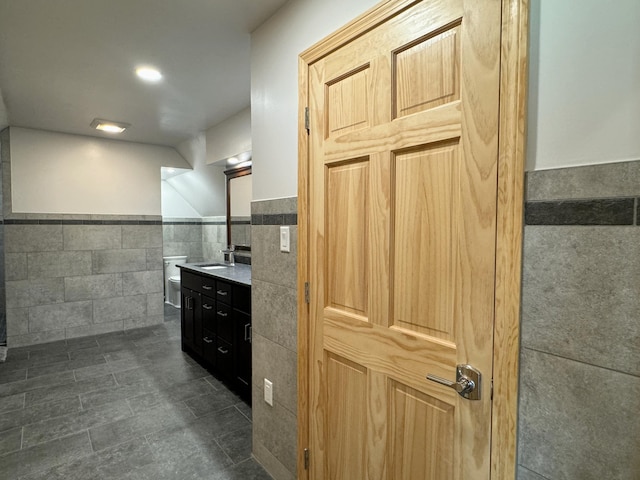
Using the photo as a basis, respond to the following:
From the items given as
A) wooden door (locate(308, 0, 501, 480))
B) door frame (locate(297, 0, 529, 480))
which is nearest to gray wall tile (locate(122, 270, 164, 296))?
wooden door (locate(308, 0, 501, 480))

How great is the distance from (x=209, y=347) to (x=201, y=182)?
2.70 meters

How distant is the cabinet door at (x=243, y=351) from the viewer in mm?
2513

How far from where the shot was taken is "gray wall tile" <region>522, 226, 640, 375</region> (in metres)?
0.69

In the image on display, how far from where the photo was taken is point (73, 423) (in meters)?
2.36

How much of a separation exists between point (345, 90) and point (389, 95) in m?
0.24

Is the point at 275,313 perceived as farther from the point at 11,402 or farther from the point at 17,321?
the point at 17,321

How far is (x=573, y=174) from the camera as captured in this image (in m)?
0.76

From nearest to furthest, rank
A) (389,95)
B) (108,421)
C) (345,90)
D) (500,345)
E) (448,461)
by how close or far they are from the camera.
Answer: (500,345), (448,461), (389,95), (345,90), (108,421)

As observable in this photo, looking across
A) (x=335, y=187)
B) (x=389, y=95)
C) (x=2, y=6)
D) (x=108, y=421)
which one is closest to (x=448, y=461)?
(x=335, y=187)

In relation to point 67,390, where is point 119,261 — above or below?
above

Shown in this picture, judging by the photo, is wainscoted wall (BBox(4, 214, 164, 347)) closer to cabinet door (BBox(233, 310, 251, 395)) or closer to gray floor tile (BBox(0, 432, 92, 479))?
gray floor tile (BBox(0, 432, 92, 479))

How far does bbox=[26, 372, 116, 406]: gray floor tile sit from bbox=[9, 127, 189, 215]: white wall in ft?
6.89

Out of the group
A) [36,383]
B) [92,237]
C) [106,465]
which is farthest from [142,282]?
[106,465]

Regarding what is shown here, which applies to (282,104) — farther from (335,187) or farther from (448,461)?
(448,461)
